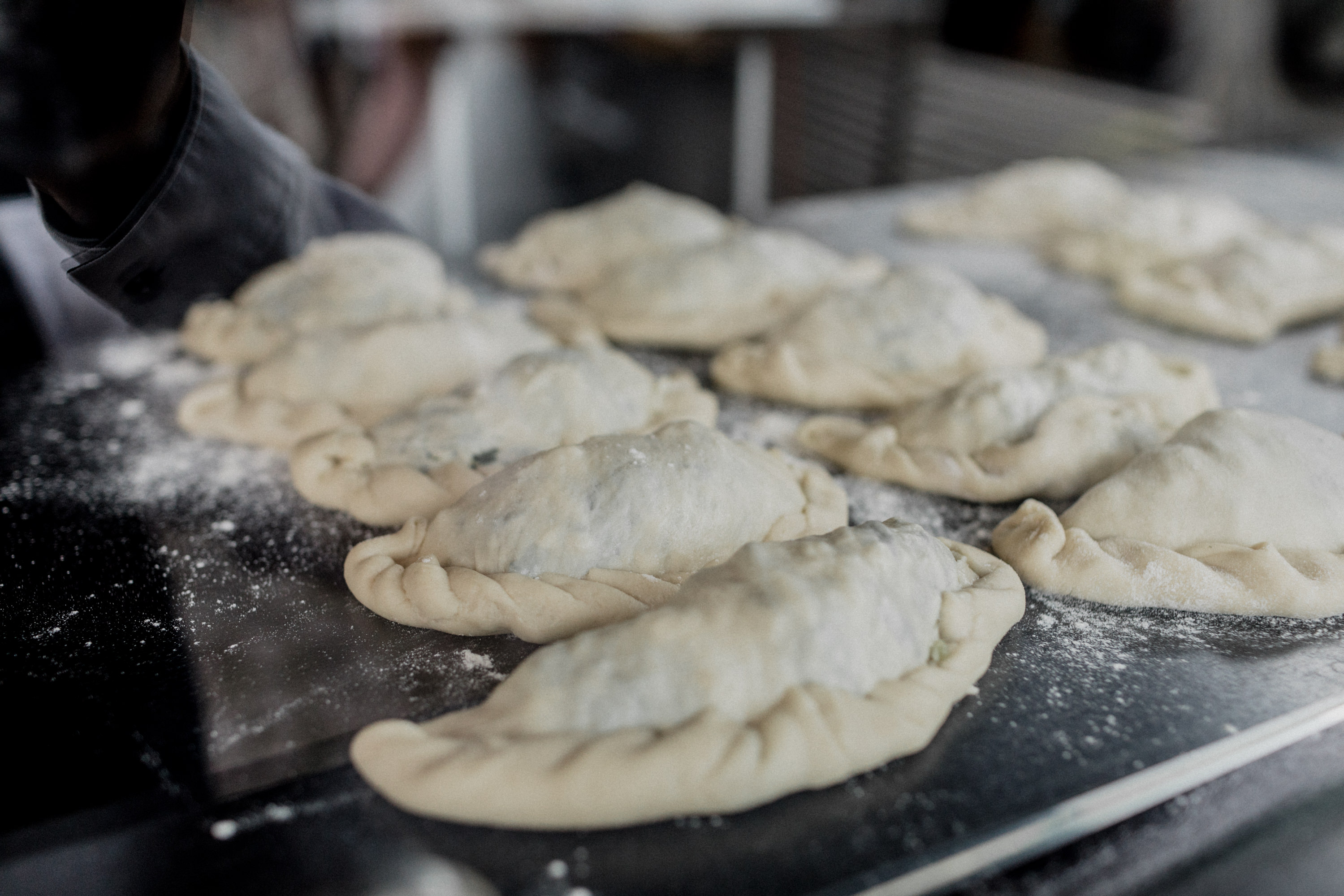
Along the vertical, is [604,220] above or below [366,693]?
above

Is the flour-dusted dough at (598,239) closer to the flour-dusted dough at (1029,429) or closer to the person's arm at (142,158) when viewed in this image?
the person's arm at (142,158)

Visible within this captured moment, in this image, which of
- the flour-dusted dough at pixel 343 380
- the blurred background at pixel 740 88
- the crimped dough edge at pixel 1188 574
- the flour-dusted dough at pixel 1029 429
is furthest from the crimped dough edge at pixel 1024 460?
the blurred background at pixel 740 88

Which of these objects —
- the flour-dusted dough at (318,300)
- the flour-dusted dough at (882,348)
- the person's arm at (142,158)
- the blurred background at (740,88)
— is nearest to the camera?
the person's arm at (142,158)

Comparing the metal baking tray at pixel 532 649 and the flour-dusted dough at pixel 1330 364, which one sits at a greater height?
the flour-dusted dough at pixel 1330 364

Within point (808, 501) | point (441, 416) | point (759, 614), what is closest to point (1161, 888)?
point (759, 614)

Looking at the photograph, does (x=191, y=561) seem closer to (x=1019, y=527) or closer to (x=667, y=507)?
(x=667, y=507)

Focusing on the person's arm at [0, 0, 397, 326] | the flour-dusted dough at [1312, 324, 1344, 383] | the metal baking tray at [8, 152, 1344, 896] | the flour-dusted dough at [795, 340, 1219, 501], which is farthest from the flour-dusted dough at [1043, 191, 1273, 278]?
the person's arm at [0, 0, 397, 326]
